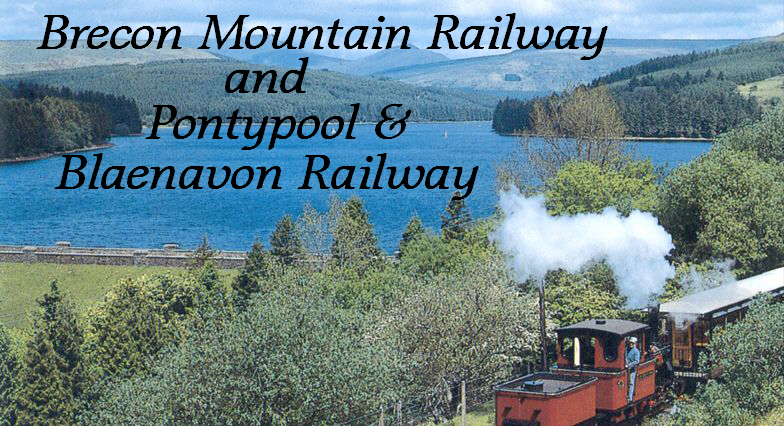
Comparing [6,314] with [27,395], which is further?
[6,314]

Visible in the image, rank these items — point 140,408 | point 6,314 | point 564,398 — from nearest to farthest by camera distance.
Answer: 1. point 564,398
2. point 140,408
3. point 6,314

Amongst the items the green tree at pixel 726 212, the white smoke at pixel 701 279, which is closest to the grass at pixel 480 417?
the white smoke at pixel 701 279

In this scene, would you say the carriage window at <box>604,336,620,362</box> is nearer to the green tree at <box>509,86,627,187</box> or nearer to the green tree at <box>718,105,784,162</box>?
the green tree at <box>718,105,784,162</box>

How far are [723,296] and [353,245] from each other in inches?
1293

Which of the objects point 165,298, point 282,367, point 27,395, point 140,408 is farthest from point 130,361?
point 282,367

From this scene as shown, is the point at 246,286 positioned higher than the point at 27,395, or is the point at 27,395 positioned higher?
the point at 246,286

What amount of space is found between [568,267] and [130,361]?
22549 millimetres

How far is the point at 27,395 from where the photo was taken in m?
44.3

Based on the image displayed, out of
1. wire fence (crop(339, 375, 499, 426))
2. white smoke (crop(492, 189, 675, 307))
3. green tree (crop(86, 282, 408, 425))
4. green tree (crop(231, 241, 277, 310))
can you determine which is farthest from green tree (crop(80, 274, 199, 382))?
white smoke (crop(492, 189, 675, 307))

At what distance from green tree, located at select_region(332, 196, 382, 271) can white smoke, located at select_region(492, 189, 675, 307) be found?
77.1 feet

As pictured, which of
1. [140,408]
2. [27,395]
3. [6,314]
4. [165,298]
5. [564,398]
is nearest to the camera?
[564,398]

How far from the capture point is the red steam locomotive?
983 inches

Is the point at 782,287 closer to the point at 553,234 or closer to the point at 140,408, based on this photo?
the point at 553,234

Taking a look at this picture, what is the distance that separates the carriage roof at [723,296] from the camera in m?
29.8
